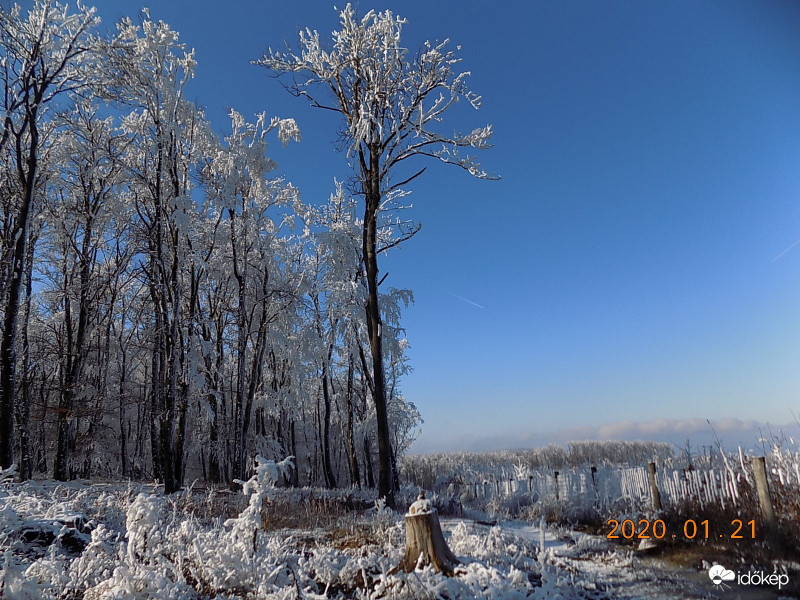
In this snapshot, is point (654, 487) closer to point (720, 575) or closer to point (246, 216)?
point (720, 575)

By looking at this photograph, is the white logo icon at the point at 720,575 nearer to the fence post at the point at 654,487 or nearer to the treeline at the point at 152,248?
the fence post at the point at 654,487

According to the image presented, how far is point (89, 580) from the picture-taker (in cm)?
412

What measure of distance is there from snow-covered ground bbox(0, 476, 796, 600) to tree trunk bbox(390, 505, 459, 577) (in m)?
0.17

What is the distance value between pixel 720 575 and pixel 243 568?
21.0ft

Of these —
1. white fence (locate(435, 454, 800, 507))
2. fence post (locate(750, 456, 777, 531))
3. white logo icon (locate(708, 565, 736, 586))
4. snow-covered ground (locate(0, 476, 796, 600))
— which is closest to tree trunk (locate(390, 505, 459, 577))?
snow-covered ground (locate(0, 476, 796, 600))

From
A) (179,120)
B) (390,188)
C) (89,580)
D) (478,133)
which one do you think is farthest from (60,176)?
(89,580)

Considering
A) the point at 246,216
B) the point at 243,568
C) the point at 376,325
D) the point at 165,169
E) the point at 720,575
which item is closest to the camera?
the point at 243,568

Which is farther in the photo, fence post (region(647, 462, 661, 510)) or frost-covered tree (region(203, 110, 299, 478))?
frost-covered tree (region(203, 110, 299, 478))

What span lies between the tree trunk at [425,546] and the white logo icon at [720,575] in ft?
12.6

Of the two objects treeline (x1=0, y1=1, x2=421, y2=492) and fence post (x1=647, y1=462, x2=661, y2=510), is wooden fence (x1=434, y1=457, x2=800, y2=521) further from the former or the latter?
treeline (x1=0, y1=1, x2=421, y2=492)

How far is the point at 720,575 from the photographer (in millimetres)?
6340

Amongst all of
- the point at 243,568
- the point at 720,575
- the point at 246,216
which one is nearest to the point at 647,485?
the point at 720,575

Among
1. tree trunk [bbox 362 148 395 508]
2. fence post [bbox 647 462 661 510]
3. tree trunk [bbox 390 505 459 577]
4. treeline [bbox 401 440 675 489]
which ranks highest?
tree trunk [bbox 362 148 395 508]

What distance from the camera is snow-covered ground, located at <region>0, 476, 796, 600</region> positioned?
3887 millimetres
